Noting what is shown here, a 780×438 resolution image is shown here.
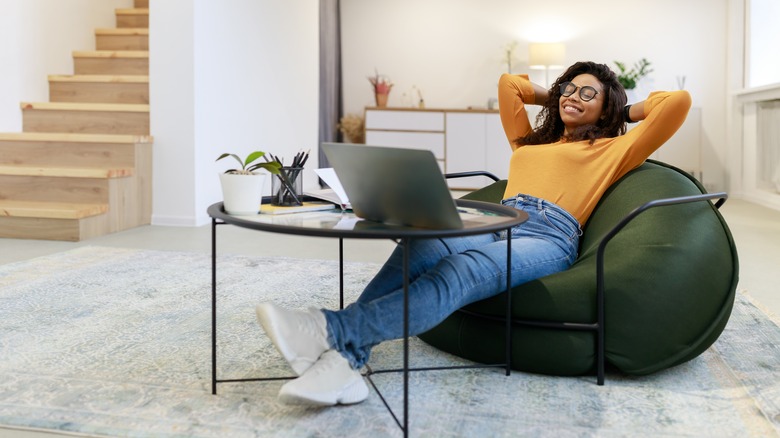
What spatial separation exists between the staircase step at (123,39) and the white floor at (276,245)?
1.92 meters

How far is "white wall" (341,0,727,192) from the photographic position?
7.74 m

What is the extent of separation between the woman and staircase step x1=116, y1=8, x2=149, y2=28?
4.55 metres

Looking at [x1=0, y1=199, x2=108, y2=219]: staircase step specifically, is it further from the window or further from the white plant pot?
the window

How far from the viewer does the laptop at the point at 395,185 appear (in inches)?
61.4

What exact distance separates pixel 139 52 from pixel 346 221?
4476mm

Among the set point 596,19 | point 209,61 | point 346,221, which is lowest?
point 346,221

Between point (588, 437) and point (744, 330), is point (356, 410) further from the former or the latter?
point (744, 330)

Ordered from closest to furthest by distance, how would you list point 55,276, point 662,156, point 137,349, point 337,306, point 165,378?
point 165,378, point 137,349, point 337,306, point 55,276, point 662,156

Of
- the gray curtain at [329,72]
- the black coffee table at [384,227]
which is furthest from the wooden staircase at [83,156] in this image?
the black coffee table at [384,227]

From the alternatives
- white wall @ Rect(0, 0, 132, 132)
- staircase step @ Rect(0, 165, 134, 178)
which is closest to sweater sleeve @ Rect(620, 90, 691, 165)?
staircase step @ Rect(0, 165, 134, 178)

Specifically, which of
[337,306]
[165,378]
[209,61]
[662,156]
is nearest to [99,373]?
[165,378]

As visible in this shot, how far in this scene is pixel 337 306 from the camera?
2.80 metres

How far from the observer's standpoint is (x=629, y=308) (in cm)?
196

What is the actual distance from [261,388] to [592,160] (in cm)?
119
